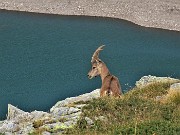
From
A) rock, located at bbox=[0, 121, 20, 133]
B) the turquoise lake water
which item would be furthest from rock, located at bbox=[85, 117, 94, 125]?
the turquoise lake water

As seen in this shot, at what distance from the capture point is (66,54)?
228 feet

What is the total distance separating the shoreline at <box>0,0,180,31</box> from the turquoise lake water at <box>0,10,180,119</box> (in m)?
1.93

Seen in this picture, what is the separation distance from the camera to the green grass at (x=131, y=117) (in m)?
13.7

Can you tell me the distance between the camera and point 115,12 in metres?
92.4

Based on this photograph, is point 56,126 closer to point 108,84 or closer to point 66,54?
point 108,84

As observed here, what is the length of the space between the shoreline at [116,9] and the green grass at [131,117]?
2916 inches

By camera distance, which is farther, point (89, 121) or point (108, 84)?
point (108, 84)

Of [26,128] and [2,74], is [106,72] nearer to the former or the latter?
[26,128]

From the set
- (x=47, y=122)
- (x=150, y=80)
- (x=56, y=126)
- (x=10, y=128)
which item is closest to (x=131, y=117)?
(x=56, y=126)

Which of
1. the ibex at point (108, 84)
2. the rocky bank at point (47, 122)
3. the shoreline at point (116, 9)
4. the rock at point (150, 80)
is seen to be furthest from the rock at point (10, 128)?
the shoreline at point (116, 9)

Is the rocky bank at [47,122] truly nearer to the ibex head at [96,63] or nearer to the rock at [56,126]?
the rock at [56,126]

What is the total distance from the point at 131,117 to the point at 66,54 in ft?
178

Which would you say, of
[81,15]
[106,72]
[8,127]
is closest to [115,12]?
[81,15]

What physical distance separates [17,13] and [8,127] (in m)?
76.6
